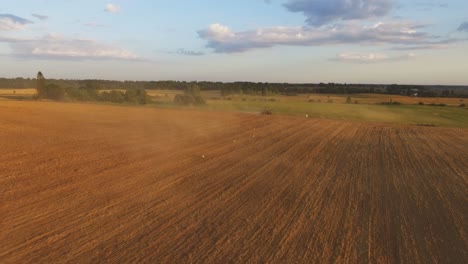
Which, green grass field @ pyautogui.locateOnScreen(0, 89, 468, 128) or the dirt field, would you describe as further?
green grass field @ pyautogui.locateOnScreen(0, 89, 468, 128)

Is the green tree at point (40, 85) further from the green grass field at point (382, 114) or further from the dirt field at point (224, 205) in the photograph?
the dirt field at point (224, 205)

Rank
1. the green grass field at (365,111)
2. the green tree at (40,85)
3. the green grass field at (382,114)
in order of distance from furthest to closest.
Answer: the green tree at (40,85) < the green grass field at (365,111) < the green grass field at (382,114)

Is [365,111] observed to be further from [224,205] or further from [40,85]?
[40,85]

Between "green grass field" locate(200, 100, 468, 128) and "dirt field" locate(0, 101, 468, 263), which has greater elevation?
"dirt field" locate(0, 101, 468, 263)

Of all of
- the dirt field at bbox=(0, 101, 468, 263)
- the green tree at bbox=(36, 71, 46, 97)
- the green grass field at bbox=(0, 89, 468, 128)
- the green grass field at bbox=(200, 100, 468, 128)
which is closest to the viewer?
the dirt field at bbox=(0, 101, 468, 263)

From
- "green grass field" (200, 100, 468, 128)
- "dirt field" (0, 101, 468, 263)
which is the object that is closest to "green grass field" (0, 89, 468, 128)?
"green grass field" (200, 100, 468, 128)

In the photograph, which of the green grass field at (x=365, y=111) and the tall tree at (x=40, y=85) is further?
the tall tree at (x=40, y=85)

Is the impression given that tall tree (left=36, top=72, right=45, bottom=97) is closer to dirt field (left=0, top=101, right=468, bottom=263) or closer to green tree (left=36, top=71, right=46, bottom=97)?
green tree (left=36, top=71, right=46, bottom=97)

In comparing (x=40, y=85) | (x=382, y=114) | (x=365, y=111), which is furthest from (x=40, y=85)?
(x=382, y=114)

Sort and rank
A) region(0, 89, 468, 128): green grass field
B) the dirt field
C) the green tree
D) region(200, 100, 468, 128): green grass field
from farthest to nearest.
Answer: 1. the green tree
2. region(0, 89, 468, 128): green grass field
3. region(200, 100, 468, 128): green grass field
4. the dirt field

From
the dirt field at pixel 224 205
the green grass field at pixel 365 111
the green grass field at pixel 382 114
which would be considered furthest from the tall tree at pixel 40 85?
the dirt field at pixel 224 205
